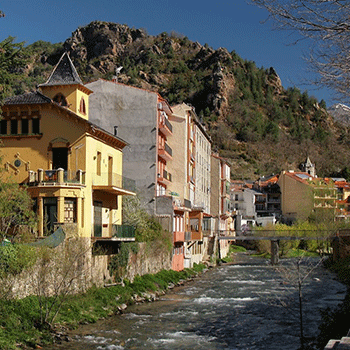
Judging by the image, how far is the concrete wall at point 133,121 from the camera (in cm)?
5175

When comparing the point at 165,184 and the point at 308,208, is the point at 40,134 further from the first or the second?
the point at 308,208

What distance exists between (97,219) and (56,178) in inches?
192

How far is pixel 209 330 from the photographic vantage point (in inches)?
1125

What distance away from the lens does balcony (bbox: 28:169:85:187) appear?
112ft

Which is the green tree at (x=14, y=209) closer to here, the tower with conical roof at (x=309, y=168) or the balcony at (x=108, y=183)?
the balcony at (x=108, y=183)

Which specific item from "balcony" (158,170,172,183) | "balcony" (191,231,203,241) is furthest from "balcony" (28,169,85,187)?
"balcony" (191,231,203,241)

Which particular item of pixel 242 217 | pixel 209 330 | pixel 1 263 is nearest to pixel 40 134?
pixel 1 263

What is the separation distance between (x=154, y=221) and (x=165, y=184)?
737 centimetres

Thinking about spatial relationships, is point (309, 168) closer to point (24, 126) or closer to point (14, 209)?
point (24, 126)

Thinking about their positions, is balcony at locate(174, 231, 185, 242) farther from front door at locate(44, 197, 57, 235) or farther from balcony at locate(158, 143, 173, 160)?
front door at locate(44, 197, 57, 235)

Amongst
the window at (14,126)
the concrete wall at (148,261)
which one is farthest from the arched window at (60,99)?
the concrete wall at (148,261)

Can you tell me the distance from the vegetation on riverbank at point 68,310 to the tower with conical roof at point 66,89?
12.8 meters

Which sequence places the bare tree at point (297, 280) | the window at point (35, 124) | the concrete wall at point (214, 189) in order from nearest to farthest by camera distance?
the bare tree at point (297, 280) < the window at point (35, 124) < the concrete wall at point (214, 189)

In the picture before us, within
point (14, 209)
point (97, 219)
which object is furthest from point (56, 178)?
point (97, 219)
